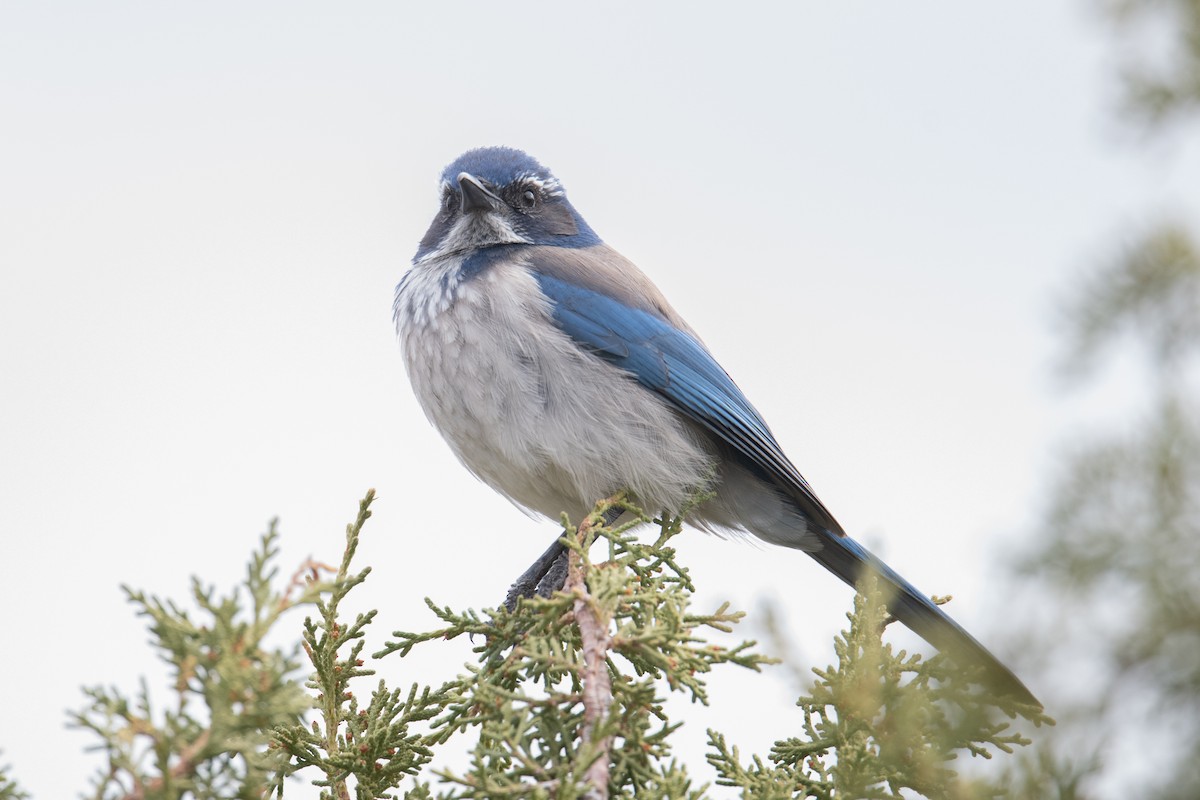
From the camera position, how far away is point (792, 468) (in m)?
5.13

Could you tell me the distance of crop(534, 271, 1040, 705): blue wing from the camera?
5008mm

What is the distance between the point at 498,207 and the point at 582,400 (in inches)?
52.7

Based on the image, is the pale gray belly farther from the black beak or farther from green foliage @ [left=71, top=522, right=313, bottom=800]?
green foliage @ [left=71, top=522, right=313, bottom=800]

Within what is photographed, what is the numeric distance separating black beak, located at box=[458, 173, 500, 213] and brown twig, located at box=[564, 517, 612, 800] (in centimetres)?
293

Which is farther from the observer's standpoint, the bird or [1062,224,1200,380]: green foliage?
the bird

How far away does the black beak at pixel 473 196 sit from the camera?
5.62 meters

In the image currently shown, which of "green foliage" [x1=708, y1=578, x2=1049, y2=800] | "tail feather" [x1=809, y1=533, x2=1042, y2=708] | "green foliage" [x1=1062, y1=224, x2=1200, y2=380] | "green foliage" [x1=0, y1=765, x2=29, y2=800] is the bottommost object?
"green foliage" [x1=0, y1=765, x2=29, y2=800]

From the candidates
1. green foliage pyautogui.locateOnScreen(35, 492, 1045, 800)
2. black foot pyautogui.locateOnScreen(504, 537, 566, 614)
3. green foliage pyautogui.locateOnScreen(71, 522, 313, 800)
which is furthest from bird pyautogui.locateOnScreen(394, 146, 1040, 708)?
green foliage pyautogui.locateOnScreen(71, 522, 313, 800)

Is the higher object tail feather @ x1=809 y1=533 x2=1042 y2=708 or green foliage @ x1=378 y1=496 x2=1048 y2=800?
tail feather @ x1=809 y1=533 x2=1042 y2=708

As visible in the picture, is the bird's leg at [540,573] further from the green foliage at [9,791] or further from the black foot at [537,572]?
the green foliage at [9,791]

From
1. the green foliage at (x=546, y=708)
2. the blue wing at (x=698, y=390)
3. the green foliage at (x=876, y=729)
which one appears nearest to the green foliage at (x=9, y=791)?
the green foliage at (x=546, y=708)

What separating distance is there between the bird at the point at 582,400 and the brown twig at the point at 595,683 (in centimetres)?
172

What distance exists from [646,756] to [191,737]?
36.3 inches

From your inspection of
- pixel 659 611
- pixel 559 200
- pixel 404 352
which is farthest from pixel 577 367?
pixel 659 611
